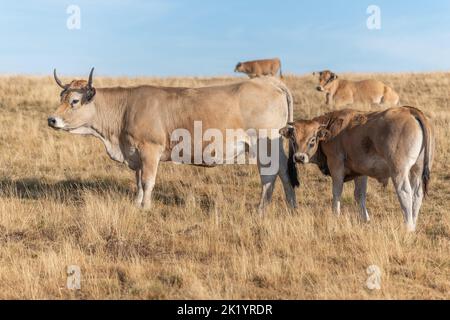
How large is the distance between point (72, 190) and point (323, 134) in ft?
16.9

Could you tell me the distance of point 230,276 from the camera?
662 centimetres

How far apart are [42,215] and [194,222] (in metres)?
2.29

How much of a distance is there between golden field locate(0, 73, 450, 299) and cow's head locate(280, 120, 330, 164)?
3.11 ft

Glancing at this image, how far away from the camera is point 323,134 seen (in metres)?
9.54

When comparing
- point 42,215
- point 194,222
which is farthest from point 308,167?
point 42,215

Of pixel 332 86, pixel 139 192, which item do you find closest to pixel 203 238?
pixel 139 192

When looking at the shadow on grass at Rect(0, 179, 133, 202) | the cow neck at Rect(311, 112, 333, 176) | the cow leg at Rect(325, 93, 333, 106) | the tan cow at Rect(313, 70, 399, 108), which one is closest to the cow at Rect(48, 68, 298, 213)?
the cow neck at Rect(311, 112, 333, 176)

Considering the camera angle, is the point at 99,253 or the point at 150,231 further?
the point at 150,231

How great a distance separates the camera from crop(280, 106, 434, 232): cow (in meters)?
8.48

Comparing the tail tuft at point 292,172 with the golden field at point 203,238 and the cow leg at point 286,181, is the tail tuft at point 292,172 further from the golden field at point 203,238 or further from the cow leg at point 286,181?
the golden field at point 203,238

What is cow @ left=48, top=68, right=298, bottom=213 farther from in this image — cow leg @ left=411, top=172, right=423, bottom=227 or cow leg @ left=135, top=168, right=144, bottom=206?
cow leg @ left=411, top=172, right=423, bottom=227

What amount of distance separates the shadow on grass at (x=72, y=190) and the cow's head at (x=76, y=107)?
124 cm

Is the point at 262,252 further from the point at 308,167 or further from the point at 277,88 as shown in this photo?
the point at 308,167

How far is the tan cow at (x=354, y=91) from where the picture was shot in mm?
21344
